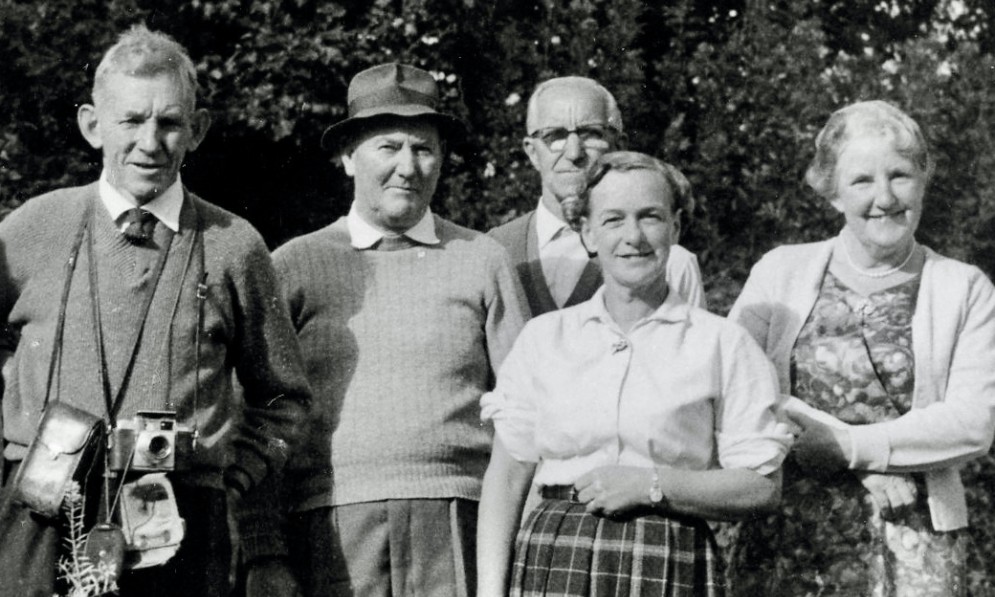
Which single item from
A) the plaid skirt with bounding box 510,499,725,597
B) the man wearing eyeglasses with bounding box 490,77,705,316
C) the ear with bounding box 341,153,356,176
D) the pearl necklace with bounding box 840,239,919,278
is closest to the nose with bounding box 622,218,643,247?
the plaid skirt with bounding box 510,499,725,597

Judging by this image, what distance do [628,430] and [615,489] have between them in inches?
6.3

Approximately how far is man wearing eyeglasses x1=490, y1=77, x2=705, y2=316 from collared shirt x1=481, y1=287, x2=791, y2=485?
3.87 ft

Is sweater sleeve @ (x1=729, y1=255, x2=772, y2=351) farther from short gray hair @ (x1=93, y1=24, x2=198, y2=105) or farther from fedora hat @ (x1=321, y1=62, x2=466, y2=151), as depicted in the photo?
short gray hair @ (x1=93, y1=24, x2=198, y2=105)

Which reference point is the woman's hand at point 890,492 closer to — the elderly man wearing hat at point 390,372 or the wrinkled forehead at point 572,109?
the elderly man wearing hat at point 390,372

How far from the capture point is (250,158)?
376 inches

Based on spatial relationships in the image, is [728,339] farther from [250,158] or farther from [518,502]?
[250,158]

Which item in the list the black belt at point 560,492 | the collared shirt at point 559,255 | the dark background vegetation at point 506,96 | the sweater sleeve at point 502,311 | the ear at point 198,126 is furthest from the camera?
the dark background vegetation at point 506,96

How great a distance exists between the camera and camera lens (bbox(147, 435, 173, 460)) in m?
3.88

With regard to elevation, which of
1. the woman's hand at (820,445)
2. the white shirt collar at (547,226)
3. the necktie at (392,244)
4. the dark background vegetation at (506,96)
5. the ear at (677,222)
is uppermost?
the dark background vegetation at (506,96)

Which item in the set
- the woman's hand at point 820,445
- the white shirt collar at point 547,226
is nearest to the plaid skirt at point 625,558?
the woman's hand at point 820,445

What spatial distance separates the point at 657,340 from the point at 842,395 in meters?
0.79

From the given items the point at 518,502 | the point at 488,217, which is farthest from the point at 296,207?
A: the point at 518,502

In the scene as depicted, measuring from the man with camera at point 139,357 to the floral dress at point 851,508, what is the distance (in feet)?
4.72

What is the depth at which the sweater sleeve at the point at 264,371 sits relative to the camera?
4.29 m
